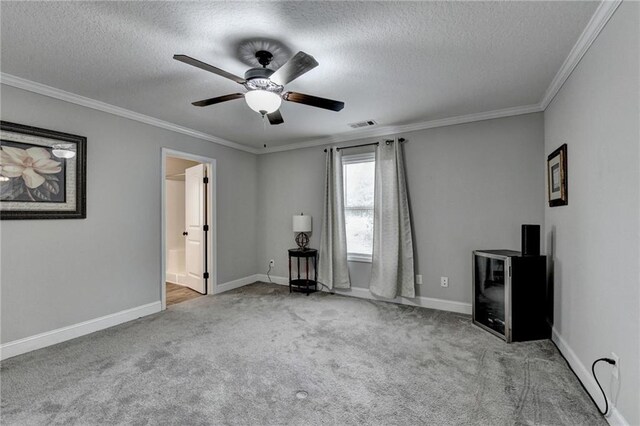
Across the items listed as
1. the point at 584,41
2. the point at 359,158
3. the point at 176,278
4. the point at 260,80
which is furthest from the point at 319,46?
the point at 176,278

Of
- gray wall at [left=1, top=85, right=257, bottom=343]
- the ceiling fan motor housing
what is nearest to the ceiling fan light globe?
the ceiling fan motor housing

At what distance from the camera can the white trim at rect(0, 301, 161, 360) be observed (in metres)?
2.57

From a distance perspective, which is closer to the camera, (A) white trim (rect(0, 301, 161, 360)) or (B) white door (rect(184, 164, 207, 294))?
(A) white trim (rect(0, 301, 161, 360))

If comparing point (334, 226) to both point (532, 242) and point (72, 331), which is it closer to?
point (532, 242)

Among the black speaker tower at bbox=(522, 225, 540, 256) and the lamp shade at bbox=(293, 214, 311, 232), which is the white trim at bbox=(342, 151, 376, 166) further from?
the black speaker tower at bbox=(522, 225, 540, 256)

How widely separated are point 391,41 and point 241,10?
40.1 inches

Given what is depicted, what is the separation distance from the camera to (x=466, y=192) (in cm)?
367

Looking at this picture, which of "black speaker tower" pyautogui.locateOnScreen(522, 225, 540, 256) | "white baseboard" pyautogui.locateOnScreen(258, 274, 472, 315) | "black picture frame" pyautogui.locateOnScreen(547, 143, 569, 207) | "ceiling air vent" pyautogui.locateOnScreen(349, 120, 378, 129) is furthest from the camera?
"ceiling air vent" pyautogui.locateOnScreen(349, 120, 378, 129)

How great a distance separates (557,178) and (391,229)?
6.08 feet

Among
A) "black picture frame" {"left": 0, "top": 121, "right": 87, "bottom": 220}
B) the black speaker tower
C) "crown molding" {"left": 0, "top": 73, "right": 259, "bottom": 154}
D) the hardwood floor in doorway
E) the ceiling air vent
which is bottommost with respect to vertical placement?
the hardwood floor in doorway

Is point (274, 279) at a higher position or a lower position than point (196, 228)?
lower

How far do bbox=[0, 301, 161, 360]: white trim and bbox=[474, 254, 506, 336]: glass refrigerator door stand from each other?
3827mm

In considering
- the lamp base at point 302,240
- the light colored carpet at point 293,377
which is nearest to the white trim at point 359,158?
the lamp base at point 302,240

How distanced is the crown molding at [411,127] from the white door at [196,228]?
1342 mm
